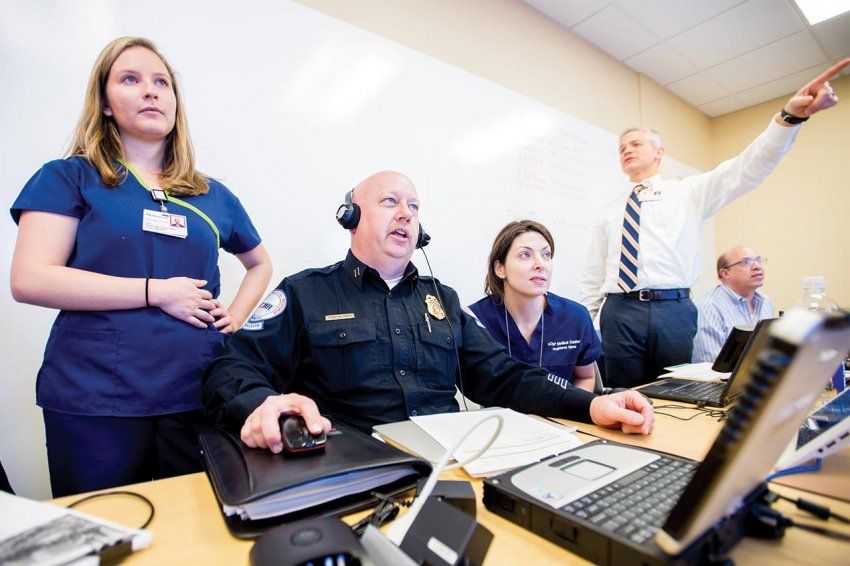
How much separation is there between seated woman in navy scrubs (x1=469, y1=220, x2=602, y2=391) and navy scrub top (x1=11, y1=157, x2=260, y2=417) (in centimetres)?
113

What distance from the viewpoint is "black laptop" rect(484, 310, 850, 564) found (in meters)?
0.28

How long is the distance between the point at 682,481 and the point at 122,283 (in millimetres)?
1162

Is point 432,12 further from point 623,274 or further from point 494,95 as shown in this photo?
point 623,274

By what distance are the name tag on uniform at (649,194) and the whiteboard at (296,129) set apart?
0.57m

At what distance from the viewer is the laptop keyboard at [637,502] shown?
0.44 metres

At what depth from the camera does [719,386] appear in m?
1.37

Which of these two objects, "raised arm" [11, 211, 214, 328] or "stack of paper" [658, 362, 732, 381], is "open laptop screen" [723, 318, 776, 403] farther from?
"raised arm" [11, 211, 214, 328]

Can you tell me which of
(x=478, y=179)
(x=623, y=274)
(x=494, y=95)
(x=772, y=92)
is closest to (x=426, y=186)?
(x=478, y=179)

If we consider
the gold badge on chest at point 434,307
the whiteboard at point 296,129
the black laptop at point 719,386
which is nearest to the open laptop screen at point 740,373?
the black laptop at point 719,386

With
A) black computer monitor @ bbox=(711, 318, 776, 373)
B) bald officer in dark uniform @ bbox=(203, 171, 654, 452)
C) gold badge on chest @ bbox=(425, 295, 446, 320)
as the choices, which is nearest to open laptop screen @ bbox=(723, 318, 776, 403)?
black computer monitor @ bbox=(711, 318, 776, 373)

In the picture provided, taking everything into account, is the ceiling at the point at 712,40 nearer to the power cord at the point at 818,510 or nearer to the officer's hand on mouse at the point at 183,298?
the officer's hand on mouse at the point at 183,298

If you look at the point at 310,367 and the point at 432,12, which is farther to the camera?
the point at 432,12

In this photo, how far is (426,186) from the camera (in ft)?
7.13

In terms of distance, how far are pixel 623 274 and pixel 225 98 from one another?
209cm
